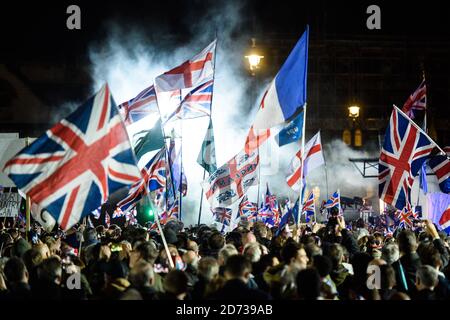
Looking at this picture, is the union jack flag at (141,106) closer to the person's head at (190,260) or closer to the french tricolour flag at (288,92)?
the french tricolour flag at (288,92)

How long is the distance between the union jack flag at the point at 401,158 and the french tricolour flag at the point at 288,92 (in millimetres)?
2157

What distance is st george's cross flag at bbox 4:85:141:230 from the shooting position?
660 cm

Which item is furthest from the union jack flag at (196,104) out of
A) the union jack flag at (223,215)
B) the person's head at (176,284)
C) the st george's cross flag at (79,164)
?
the person's head at (176,284)

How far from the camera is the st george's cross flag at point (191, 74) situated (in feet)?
48.2

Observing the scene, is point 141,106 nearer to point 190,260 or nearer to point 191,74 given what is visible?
point 191,74

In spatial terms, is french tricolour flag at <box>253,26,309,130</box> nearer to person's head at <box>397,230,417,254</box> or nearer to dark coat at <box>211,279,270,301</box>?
person's head at <box>397,230,417,254</box>

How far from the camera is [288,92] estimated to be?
32.0 ft

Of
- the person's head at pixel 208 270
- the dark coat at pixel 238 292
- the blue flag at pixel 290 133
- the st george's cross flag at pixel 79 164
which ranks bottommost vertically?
the dark coat at pixel 238 292

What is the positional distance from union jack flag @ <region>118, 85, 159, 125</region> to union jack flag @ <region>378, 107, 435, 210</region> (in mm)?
4874

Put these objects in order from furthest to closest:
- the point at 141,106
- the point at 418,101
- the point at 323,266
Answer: the point at 418,101
the point at 141,106
the point at 323,266

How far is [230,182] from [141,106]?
101 inches

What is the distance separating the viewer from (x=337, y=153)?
3712 cm

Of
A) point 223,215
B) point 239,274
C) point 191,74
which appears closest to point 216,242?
point 239,274

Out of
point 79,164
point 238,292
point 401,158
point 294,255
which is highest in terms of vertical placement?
point 401,158
